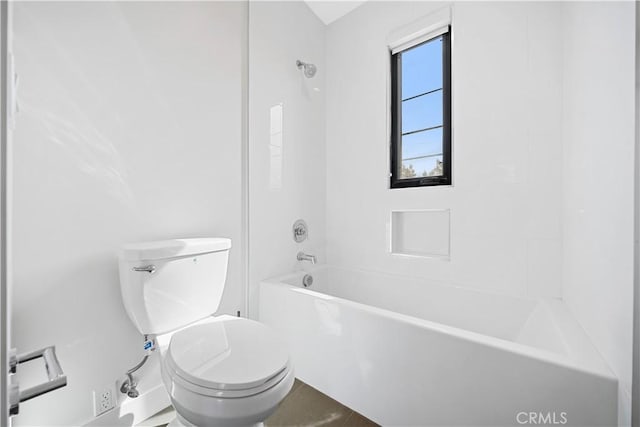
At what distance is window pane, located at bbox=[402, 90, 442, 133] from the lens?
1.83 metres

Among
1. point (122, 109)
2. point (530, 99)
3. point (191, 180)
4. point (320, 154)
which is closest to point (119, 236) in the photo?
point (191, 180)

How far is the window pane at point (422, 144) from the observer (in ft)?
6.02

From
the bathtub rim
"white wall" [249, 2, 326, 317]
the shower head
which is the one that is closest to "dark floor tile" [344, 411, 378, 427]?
the bathtub rim

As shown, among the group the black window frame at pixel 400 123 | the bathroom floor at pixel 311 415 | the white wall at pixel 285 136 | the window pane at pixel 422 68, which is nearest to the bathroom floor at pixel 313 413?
the bathroom floor at pixel 311 415

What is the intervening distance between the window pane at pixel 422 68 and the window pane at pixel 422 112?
2.0 inches

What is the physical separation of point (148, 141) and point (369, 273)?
154 centimetres

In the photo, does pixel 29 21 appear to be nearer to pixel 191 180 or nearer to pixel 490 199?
pixel 191 180

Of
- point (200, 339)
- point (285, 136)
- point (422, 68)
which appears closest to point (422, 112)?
point (422, 68)

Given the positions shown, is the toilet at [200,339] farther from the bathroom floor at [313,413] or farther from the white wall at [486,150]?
the white wall at [486,150]

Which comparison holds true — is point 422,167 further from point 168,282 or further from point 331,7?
point 168,282

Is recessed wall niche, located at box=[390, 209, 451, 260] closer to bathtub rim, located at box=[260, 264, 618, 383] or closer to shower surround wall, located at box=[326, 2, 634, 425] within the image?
shower surround wall, located at box=[326, 2, 634, 425]

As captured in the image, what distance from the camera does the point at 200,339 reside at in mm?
1048

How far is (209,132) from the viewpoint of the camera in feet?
5.14

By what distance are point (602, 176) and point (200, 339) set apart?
147 centimetres
